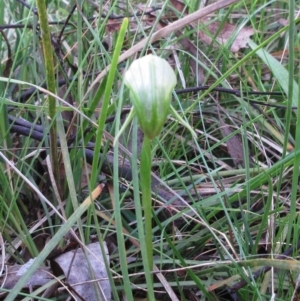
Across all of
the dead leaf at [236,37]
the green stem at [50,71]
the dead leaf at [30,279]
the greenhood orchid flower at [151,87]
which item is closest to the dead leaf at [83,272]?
the dead leaf at [30,279]

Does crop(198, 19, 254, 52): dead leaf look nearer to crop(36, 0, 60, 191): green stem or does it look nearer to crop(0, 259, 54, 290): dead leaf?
crop(36, 0, 60, 191): green stem

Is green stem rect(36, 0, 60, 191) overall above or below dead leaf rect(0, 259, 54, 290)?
above

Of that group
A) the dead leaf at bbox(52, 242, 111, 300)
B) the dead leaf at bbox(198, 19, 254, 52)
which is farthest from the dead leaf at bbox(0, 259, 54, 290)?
the dead leaf at bbox(198, 19, 254, 52)

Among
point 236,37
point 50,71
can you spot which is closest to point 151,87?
point 50,71

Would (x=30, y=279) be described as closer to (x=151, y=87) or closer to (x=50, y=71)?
(x=50, y=71)

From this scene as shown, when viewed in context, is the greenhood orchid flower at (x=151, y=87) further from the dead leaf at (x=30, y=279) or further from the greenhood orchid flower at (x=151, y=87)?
the dead leaf at (x=30, y=279)

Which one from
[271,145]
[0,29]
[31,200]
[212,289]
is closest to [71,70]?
[0,29]

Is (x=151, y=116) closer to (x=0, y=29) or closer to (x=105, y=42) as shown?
(x=0, y=29)
